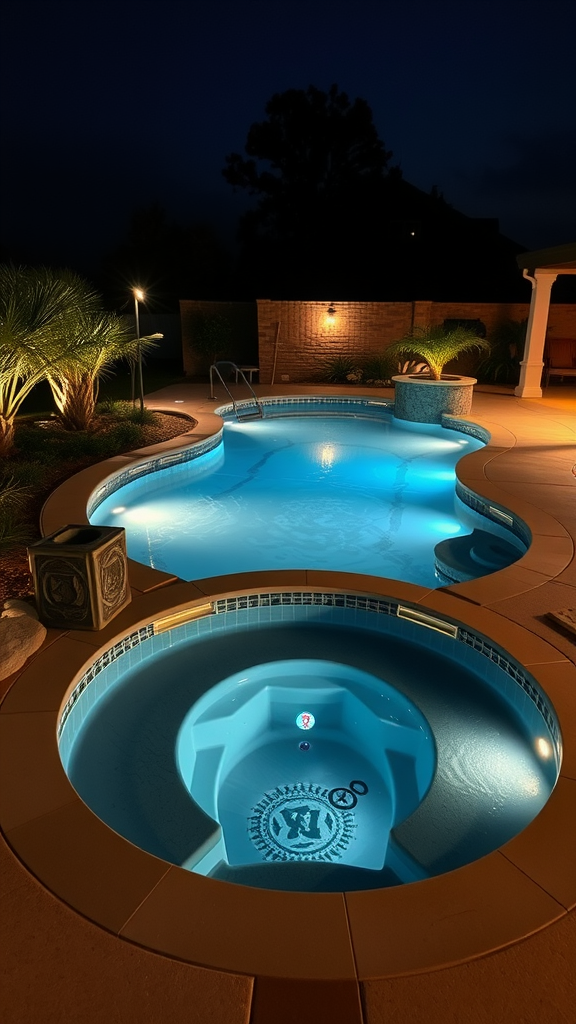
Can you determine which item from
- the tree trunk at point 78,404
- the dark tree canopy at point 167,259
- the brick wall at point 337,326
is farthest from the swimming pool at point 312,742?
the dark tree canopy at point 167,259

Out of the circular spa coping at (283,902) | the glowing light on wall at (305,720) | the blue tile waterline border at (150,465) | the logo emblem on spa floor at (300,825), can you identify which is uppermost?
the blue tile waterline border at (150,465)

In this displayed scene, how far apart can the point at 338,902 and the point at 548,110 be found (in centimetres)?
6457

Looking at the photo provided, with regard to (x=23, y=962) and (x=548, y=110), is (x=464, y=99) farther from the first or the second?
(x=23, y=962)

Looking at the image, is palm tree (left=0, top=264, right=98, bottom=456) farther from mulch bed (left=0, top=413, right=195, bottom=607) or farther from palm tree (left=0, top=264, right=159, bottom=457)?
mulch bed (left=0, top=413, right=195, bottom=607)

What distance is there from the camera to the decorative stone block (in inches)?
137

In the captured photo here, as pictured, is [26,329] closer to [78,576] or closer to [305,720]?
[78,576]

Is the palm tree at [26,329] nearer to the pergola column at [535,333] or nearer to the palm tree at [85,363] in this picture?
the palm tree at [85,363]

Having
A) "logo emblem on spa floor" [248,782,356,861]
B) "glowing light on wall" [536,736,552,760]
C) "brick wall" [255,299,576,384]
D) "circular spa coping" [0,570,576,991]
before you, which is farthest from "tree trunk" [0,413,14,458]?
"brick wall" [255,299,576,384]

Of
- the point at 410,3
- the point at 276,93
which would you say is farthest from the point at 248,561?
the point at 410,3

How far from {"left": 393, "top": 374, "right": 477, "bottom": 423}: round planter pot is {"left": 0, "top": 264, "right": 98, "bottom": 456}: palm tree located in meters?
5.52

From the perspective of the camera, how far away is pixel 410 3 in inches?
1396

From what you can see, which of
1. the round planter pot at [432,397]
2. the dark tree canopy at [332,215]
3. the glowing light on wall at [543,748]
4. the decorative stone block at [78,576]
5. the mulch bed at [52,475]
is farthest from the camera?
the dark tree canopy at [332,215]

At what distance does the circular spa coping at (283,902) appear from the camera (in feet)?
6.20

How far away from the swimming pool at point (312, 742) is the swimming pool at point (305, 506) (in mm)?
1460
